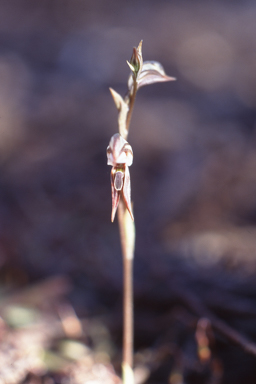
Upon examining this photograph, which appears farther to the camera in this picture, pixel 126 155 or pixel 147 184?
pixel 147 184

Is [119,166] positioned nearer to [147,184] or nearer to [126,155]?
[126,155]

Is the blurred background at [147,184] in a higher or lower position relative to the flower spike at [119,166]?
lower

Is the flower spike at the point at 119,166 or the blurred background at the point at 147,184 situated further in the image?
the blurred background at the point at 147,184

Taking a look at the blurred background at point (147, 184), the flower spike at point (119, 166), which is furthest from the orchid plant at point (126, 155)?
the blurred background at point (147, 184)

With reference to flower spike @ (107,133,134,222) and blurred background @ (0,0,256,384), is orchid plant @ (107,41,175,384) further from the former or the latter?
blurred background @ (0,0,256,384)

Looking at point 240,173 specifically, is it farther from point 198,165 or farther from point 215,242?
point 215,242

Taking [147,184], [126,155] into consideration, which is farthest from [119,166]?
[147,184]

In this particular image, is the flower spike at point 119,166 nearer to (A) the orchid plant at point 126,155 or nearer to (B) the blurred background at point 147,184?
(A) the orchid plant at point 126,155

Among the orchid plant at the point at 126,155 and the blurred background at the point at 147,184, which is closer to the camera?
the orchid plant at the point at 126,155
